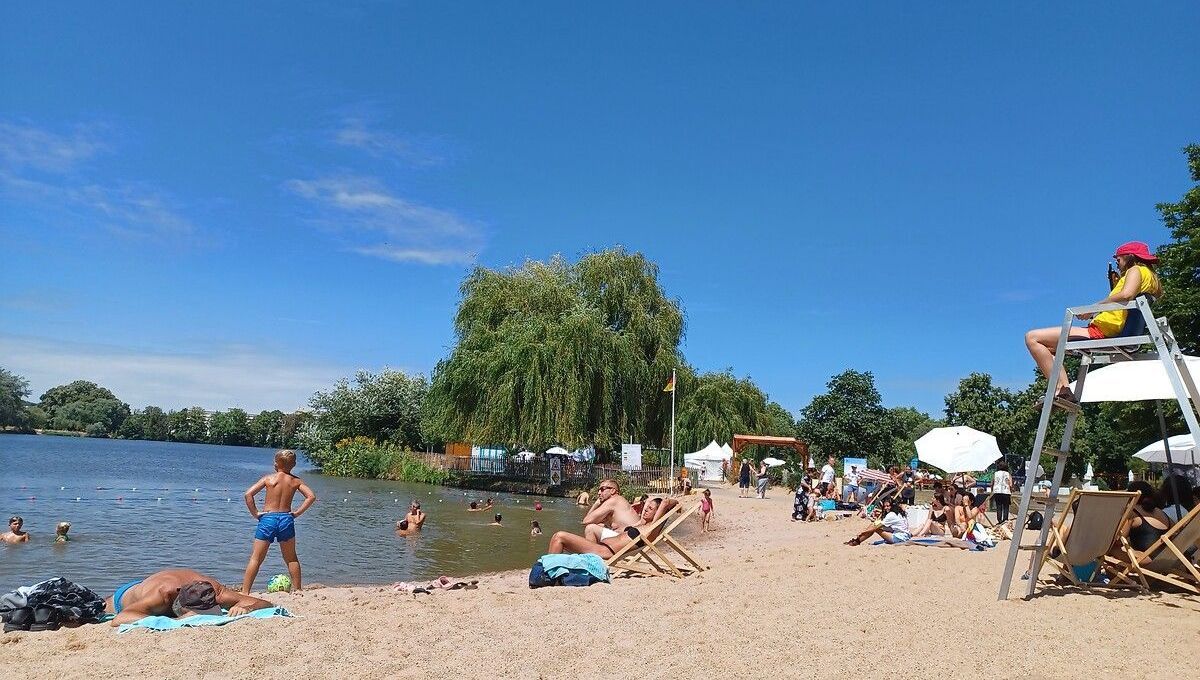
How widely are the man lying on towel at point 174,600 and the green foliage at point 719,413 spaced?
31216mm

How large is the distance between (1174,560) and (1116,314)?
2869mm

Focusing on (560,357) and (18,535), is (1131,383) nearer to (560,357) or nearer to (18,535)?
(18,535)

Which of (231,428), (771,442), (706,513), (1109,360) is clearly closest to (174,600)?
(1109,360)

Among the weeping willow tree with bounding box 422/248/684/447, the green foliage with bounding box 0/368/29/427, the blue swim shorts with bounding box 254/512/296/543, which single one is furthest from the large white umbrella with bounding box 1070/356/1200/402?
the green foliage with bounding box 0/368/29/427

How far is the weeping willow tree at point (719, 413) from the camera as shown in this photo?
39.3 metres

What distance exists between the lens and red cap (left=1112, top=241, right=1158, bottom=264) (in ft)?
17.3

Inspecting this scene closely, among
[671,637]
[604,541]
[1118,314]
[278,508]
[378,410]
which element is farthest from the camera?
[378,410]

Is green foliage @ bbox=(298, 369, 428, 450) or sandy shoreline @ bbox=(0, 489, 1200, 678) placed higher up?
green foliage @ bbox=(298, 369, 428, 450)

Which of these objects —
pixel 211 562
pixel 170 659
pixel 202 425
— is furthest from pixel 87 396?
pixel 170 659

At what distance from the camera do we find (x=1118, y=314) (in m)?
5.37

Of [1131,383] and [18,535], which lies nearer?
[1131,383]

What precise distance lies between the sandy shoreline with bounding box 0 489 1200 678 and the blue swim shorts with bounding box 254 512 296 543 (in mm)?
563

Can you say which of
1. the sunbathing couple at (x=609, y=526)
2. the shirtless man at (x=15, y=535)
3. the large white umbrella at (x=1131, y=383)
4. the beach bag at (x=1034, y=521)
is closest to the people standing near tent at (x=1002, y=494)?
the beach bag at (x=1034, y=521)

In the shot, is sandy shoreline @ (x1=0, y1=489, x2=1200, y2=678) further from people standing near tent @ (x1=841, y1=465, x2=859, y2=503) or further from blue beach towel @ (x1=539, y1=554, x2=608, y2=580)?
people standing near tent @ (x1=841, y1=465, x2=859, y2=503)
